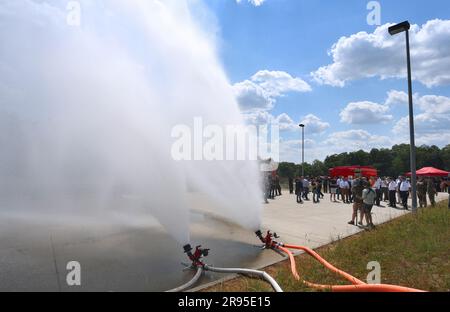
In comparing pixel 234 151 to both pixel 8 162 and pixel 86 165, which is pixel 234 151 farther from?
pixel 8 162

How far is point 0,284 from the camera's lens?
259 inches

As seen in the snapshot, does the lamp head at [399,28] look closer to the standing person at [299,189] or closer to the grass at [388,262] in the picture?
the grass at [388,262]

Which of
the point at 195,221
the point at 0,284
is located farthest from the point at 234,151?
the point at 0,284

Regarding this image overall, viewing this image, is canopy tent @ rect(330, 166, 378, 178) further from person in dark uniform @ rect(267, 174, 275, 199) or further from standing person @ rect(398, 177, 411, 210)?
standing person @ rect(398, 177, 411, 210)

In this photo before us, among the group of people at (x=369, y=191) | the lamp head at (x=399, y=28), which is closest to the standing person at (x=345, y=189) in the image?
the group of people at (x=369, y=191)

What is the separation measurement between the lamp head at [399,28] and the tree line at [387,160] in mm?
85661

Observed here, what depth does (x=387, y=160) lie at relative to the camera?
408ft

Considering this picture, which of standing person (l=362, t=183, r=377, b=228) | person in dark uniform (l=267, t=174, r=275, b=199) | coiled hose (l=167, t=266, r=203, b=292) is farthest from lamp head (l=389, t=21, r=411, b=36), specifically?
coiled hose (l=167, t=266, r=203, b=292)

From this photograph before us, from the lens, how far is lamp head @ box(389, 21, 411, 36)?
1484cm

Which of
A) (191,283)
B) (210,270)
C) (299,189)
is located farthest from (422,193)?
(191,283)

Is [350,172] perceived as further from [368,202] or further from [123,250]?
[123,250]

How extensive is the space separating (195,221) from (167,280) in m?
6.70

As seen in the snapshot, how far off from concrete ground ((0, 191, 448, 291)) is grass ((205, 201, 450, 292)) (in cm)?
90

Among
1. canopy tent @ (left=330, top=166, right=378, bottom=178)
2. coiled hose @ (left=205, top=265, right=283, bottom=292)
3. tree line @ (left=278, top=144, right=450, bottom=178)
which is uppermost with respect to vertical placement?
tree line @ (left=278, top=144, right=450, bottom=178)
